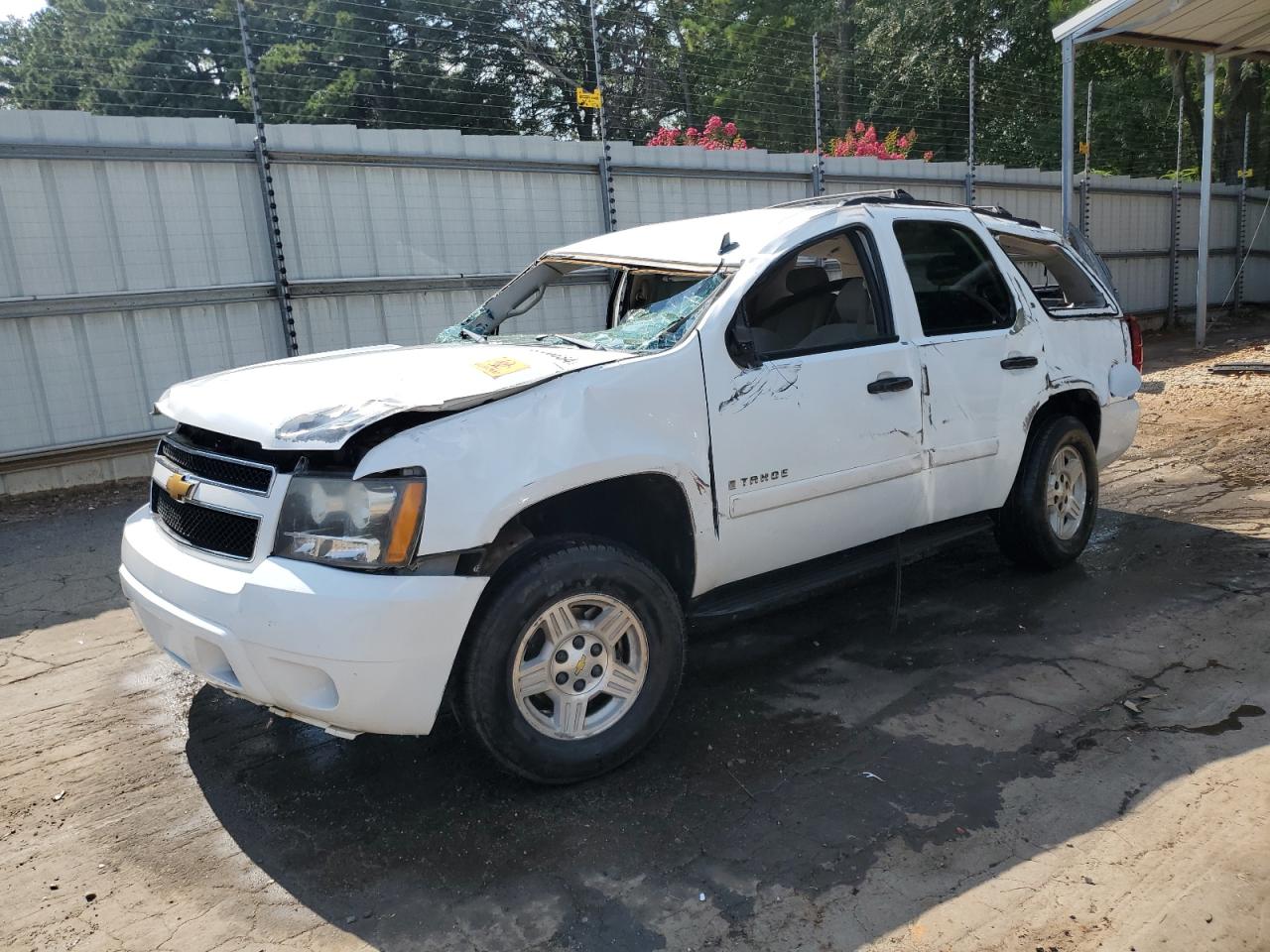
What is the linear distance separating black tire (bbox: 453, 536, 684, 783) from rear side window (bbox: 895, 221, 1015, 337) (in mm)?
1944

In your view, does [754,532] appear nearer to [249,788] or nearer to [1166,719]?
[1166,719]

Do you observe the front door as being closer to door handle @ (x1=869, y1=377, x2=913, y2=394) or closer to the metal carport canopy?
door handle @ (x1=869, y1=377, x2=913, y2=394)

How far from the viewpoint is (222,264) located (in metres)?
8.19

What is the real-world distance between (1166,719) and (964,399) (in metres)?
1.58

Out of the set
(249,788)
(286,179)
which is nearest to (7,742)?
(249,788)

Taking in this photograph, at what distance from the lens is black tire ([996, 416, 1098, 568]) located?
16.2ft

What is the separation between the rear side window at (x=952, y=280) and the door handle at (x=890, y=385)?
1.07 feet

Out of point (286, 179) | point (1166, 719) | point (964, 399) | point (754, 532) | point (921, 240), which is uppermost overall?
point (286, 179)

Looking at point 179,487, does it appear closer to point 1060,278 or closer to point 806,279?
point 806,279

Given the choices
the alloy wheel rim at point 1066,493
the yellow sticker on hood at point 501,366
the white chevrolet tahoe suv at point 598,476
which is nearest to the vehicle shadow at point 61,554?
the white chevrolet tahoe suv at point 598,476

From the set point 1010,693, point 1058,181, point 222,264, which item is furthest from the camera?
point 1058,181

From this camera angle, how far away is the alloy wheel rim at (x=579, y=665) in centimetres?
318

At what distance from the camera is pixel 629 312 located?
16.3 ft

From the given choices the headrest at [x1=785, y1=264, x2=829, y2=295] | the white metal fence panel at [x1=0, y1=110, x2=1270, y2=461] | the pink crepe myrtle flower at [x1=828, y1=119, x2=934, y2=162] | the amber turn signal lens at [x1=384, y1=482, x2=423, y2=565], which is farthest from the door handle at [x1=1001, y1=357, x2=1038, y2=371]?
the pink crepe myrtle flower at [x1=828, y1=119, x2=934, y2=162]
